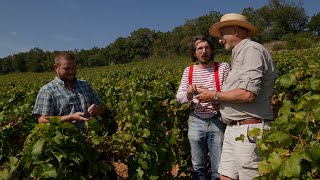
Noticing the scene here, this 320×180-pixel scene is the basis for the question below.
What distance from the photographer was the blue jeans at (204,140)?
3766mm

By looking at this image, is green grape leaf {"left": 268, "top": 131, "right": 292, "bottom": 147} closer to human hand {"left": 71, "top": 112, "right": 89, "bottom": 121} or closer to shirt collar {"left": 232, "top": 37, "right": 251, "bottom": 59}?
shirt collar {"left": 232, "top": 37, "right": 251, "bottom": 59}

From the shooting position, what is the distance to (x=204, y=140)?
12.7 feet

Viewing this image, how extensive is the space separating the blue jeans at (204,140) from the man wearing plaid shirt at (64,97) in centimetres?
100

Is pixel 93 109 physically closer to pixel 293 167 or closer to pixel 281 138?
pixel 281 138

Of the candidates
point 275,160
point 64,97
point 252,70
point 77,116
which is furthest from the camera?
point 64,97

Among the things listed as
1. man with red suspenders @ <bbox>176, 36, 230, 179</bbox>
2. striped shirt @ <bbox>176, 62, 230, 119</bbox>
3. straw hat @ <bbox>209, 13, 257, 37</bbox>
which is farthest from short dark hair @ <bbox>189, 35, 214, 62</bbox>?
straw hat @ <bbox>209, 13, 257, 37</bbox>

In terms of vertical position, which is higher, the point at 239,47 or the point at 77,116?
the point at 239,47

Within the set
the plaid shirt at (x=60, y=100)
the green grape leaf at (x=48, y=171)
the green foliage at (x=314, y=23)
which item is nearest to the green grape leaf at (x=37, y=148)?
the green grape leaf at (x=48, y=171)

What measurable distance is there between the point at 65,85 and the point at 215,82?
1.46 meters

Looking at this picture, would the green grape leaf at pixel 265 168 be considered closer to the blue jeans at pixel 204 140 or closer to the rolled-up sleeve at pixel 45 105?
the blue jeans at pixel 204 140

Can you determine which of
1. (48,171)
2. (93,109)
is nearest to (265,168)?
(48,171)

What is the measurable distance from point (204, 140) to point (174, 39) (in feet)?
300

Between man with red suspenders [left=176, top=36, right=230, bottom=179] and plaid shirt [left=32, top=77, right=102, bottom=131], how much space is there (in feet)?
3.20

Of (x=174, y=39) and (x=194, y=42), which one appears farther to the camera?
(x=174, y=39)
